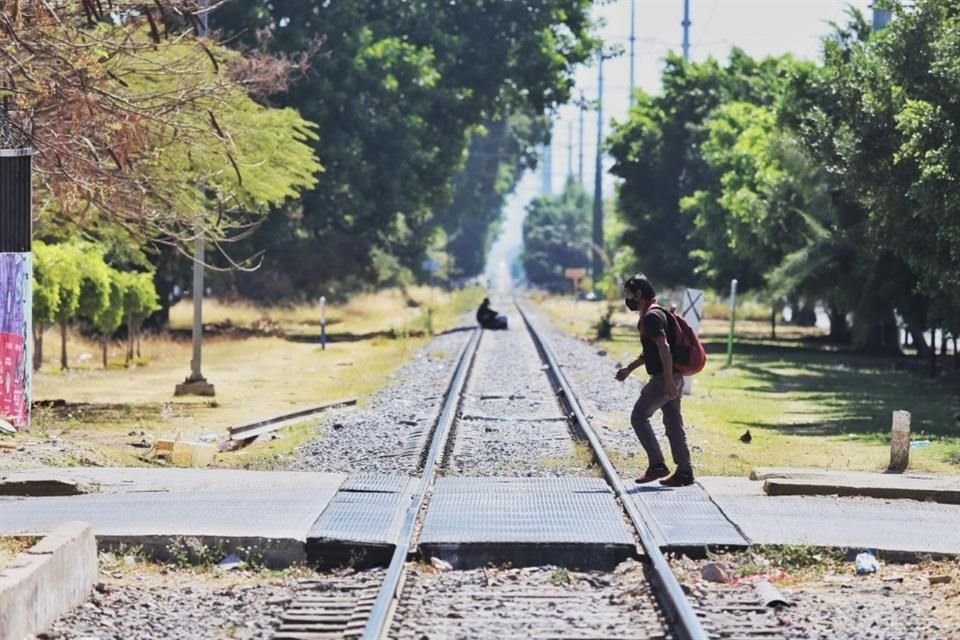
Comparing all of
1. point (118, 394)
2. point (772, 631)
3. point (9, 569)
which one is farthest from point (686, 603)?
point (118, 394)

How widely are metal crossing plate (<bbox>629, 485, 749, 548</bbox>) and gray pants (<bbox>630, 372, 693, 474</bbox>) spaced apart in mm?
332

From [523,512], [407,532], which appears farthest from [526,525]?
[407,532]

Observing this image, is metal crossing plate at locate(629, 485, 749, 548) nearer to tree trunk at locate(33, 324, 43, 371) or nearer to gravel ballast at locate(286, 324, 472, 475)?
gravel ballast at locate(286, 324, 472, 475)

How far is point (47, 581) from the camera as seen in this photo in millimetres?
9461

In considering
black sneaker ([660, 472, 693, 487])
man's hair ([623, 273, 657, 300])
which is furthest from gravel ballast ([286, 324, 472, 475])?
man's hair ([623, 273, 657, 300])

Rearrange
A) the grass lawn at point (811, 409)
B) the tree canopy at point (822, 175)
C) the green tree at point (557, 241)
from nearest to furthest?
the grass lawn at point (811, 409), the tree canopy at point (822, 175), the green tree at point (557, 241)

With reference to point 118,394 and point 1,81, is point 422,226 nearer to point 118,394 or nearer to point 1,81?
point 118,394

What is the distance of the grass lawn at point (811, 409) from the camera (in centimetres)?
1916

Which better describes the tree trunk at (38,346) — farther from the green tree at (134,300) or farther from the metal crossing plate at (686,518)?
the metal crossing plate at (686,518)

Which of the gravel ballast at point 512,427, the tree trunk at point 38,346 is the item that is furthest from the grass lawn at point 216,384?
the gravel ballast at point 512,427

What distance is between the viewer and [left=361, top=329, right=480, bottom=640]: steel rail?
902cm

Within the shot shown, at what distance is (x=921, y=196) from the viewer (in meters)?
24.4

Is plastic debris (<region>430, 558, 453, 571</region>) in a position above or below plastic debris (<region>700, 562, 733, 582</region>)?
below

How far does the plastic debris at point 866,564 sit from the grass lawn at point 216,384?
26.0 feet
